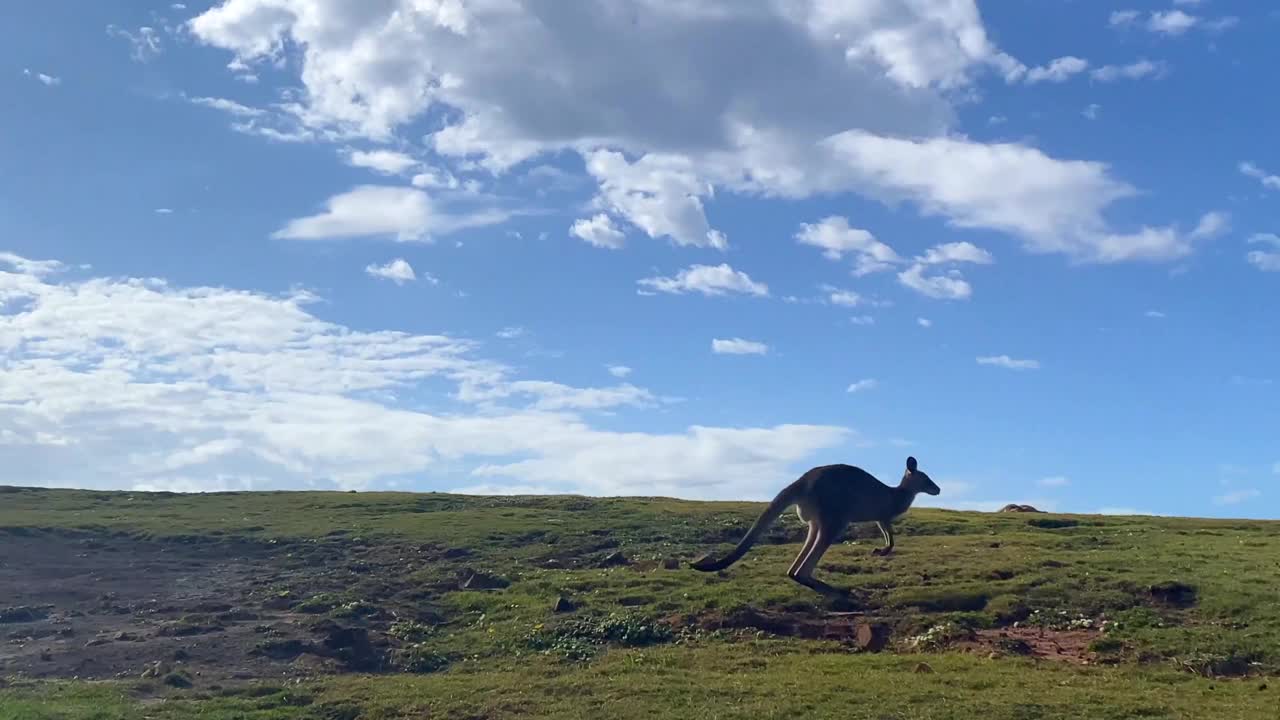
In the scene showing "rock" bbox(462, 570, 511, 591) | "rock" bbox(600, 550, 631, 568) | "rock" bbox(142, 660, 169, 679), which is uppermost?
"rock" bbox(600, 550, 631, 568)

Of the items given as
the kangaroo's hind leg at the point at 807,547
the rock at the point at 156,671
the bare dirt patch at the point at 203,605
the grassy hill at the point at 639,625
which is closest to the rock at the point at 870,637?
the grassy hill at the point at 639,625

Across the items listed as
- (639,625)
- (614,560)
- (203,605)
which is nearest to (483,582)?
(614,560)

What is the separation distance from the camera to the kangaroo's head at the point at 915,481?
1169 inches

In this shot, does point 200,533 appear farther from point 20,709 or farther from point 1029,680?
point 1029,680

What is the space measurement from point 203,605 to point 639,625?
13.7m

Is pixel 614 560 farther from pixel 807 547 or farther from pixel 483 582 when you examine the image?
pixel 807 547

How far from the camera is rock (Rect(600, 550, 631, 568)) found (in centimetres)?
4099

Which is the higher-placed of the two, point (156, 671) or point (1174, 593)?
point (1174, 593)

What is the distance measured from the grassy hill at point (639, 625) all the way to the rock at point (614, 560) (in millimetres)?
182

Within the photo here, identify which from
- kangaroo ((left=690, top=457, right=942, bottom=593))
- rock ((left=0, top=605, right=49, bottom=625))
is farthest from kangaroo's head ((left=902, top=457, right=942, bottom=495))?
rock ((left=0, top=605, right=49, bottom=625))

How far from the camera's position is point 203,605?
3572 cm

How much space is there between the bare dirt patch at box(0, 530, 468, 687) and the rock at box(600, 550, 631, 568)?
6001 millimetres

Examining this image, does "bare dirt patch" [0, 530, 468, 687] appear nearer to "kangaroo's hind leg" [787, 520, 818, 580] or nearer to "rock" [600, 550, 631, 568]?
"rock" [600, 550, 631, 568]

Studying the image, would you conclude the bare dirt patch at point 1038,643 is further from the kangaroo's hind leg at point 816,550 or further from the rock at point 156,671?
the rock at point 156,671
